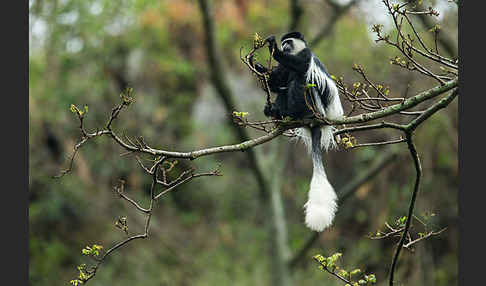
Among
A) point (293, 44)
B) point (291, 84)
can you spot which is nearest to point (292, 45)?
point (293, 44)

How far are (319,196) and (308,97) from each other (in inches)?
26.1

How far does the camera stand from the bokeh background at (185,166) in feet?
23.2

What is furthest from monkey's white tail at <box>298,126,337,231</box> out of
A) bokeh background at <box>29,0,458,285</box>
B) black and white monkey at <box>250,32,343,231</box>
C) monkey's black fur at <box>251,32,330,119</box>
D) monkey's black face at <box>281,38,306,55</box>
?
bokeh background at <box>29,0,458,285</box>

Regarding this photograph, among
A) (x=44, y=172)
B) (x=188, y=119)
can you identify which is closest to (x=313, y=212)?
(x=44, y=172)

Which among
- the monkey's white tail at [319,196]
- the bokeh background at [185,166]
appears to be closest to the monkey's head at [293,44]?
the monkey's white tail at [319,196]

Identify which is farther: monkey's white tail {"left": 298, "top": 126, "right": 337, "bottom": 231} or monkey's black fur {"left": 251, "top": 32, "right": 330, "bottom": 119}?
monkey's black fur {"left": 251, "top": 32, "right": 330, "bottom": 119}

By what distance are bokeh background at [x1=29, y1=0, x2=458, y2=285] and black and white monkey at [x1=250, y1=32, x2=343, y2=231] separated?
10.0 ft

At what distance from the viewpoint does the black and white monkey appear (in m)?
2.86

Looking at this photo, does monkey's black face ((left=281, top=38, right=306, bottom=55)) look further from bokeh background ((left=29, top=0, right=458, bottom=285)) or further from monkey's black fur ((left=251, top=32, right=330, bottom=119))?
bokeh background ((left=29, top=0, right=458, bottom=285))

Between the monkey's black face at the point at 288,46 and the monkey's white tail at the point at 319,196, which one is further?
the monkey's black face at the point at 288,46

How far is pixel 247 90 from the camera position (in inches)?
402

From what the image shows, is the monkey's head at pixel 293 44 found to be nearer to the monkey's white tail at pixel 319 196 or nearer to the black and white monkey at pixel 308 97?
the black and white monkey at pixel 308 97

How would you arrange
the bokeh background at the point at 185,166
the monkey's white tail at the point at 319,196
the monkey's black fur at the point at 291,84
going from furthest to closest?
the bokeh background at the point at 185,166 < the monkey's black fur at the point at 291,84 < the monkey's white tail at the point at 319,196

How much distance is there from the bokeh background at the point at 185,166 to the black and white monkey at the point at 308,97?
3049 mm
